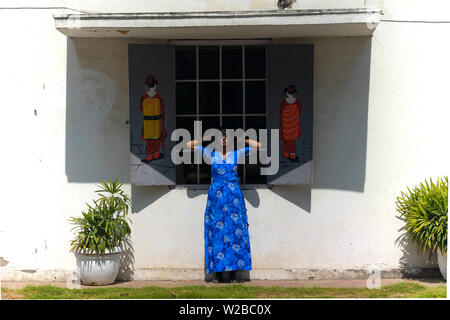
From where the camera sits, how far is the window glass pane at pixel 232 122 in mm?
8602

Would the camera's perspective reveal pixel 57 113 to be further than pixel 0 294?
Yes

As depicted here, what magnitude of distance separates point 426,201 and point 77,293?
4144 mm

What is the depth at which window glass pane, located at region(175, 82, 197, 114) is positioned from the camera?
862 cm

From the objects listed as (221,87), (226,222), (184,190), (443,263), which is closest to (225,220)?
(226,222)

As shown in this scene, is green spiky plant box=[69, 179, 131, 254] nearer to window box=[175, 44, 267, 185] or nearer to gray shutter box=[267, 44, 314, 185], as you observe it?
window box=[175, 44, 267, 185]

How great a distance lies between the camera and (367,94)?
27.8 ft

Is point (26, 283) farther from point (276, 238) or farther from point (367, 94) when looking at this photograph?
point (367, 94)

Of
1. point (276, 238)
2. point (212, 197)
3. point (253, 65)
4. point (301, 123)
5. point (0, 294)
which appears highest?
point (253, 65)

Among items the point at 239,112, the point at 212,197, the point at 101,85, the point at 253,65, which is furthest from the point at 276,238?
the point at 101,85

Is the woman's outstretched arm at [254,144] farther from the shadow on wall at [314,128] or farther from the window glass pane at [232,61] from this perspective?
the window glass pane at [232,61]

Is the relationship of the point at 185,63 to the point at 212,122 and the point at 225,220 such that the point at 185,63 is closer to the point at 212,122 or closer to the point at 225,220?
the point at 212,122

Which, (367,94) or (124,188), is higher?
(367,94)

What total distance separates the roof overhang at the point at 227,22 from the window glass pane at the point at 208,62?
586mm

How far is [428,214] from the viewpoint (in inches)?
321
